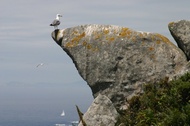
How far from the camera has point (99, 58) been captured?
1728 cm

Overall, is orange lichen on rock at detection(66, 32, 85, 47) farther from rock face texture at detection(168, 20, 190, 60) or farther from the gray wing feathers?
rock face texture at detection(168, 20, 190, 60)

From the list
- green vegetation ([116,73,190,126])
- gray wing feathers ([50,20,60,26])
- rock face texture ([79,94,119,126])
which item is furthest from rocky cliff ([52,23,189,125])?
gray wing feathers ([50,20,60,26])

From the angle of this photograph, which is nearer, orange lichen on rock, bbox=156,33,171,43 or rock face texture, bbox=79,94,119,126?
rock face texture, bbox=79,94,119,126

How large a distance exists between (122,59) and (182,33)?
2.51 metres

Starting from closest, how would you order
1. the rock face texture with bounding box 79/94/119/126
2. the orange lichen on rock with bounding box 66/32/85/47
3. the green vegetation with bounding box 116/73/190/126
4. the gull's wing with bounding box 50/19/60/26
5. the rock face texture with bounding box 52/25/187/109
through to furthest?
the green vegetation with bounding box 116/73/190/126 < the rock face texture with bounding box 79/94/119/126 < the rock face texture with bounding box 52/25/187/109 < the orange lichen on rock with bounding box 66/32/85/47 < the gull's wing with bounding box 50/19/60/26

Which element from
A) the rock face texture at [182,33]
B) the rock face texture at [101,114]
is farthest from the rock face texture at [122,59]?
the rock face texture at [101,114]

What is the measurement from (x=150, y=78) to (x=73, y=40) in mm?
3578

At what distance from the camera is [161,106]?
46.2 feet

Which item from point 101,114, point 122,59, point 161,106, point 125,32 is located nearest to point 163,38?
point 125,32

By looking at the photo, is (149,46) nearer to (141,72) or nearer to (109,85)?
(141,72)

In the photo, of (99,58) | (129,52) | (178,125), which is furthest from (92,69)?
(178,125)

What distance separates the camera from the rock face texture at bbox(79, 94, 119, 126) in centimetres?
1586

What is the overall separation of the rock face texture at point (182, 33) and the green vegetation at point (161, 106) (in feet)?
5.83

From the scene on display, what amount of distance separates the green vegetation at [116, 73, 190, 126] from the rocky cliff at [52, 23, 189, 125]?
67cm
